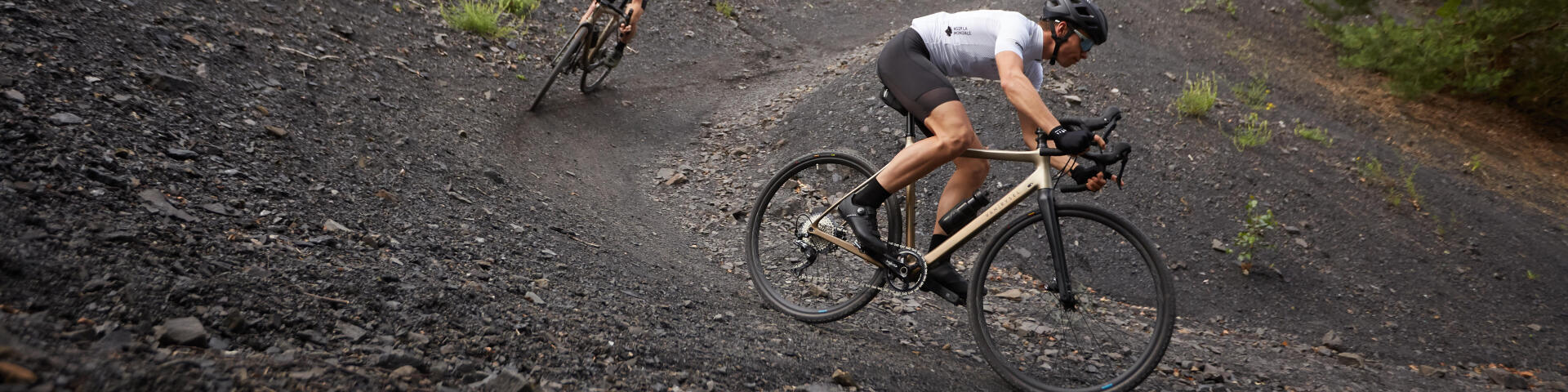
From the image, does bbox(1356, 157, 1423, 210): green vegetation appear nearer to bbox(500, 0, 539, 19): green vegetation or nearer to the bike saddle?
the bike saddle

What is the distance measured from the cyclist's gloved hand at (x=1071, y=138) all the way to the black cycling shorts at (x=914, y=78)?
55 cm

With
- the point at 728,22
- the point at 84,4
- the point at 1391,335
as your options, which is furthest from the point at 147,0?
the point at 1391,335

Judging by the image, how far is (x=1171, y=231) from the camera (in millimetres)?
5887

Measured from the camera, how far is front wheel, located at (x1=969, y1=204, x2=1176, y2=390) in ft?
10.2

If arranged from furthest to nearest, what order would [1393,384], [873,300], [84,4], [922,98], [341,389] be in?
[84,4] < [873,300] < [1393,384] < [922,98] < [341,389]

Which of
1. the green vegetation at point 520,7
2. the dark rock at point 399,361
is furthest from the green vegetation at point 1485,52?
the dark rock at point 399,361

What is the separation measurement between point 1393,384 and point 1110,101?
3812 millimetres

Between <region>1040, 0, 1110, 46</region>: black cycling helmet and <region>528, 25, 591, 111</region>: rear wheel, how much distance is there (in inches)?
199

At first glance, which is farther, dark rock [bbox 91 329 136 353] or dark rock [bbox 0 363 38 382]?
dark rock [bbox 91 329 136 353]

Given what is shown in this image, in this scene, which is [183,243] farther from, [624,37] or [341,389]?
[624,37]

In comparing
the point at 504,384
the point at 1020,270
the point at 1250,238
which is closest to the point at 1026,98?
the point at 1020,270

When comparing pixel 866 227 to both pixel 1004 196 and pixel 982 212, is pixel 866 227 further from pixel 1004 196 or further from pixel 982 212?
pixel 1004 196

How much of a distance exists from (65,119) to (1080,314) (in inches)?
185

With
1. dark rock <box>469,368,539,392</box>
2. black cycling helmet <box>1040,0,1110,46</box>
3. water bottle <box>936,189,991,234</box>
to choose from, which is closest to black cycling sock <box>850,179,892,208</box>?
water bottle <box>936,189,991,234</box>
